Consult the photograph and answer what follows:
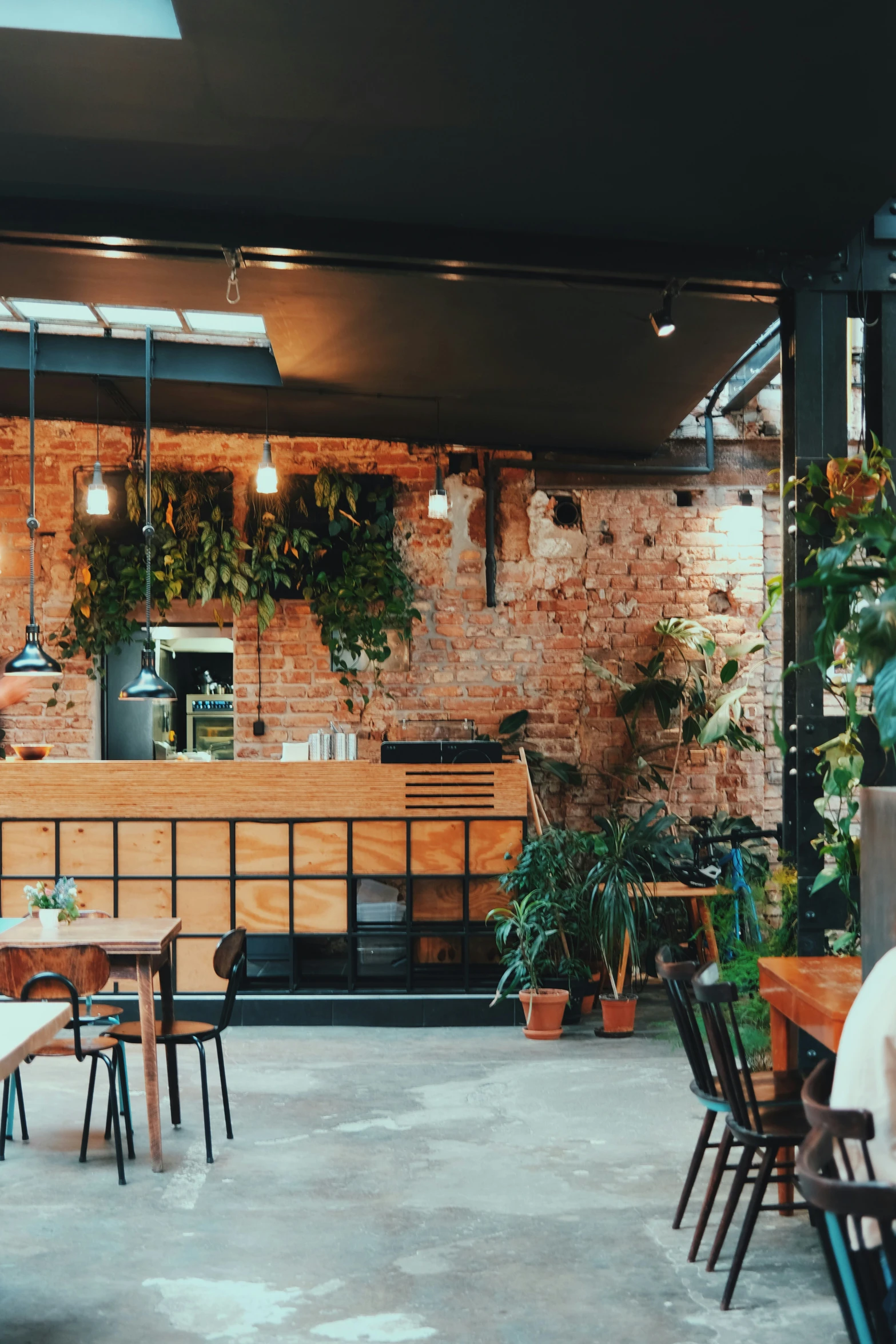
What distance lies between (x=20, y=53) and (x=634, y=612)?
5.71 metres

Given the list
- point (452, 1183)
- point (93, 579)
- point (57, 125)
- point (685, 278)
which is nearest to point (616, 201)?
point (685, 278)

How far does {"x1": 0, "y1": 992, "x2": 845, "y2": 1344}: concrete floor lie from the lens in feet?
10.3

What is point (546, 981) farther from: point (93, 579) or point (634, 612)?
point (93, 579)

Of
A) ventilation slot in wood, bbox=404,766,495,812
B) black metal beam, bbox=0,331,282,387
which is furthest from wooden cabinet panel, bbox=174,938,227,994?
black metal beam, bbox=0,331,282,387

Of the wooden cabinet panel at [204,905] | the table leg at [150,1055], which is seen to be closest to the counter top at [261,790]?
the wooden cabinet panel at [204,905]

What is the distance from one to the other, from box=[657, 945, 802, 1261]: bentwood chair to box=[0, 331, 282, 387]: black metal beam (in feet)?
15.3

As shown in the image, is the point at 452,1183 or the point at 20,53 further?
the point at 452,1183

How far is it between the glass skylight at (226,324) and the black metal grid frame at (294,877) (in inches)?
109

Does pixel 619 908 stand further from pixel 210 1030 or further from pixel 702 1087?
pixel 702 1087

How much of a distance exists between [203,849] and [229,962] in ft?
7.95

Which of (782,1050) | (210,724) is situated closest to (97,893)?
(210,724)

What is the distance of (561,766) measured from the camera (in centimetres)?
Result: 815

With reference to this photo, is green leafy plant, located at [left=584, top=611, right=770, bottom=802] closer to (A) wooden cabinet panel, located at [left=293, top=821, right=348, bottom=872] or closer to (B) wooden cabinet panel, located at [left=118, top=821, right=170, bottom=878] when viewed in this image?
(A) wooden cabinet panel, located at [left=293, top=821, right=348, bottom=872]

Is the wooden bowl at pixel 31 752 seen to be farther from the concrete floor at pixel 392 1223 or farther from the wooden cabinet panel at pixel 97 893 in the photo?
the concrete floor at pixel 392 1223
